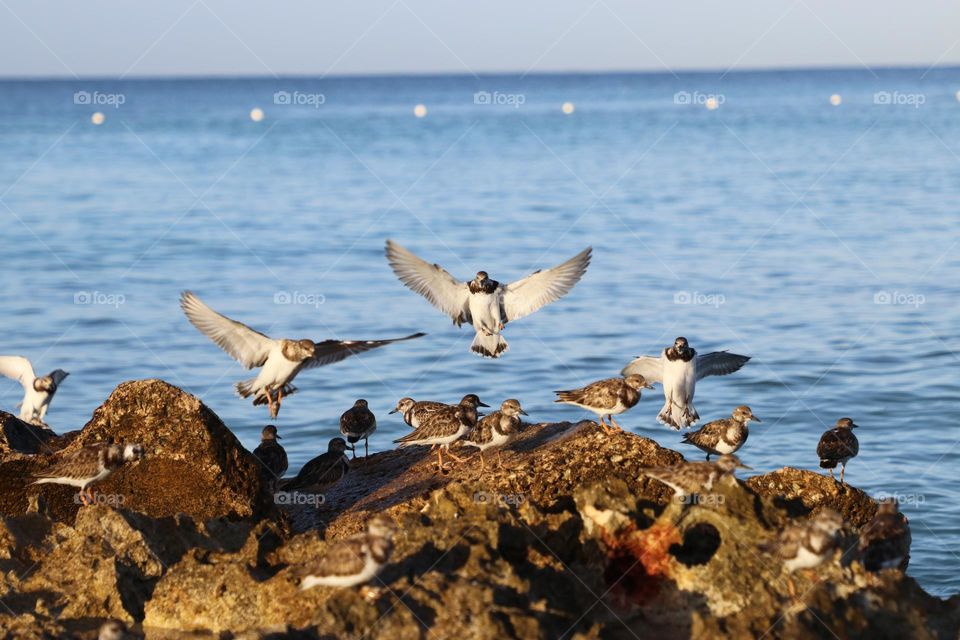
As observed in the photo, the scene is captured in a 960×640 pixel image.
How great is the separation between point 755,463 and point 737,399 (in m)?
4.14

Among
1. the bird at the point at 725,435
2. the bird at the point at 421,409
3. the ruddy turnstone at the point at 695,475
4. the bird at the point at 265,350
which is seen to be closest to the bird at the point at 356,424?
the bird at the point at 421,409

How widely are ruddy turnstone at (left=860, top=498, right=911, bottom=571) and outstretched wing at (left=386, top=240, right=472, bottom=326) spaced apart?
7.17 m

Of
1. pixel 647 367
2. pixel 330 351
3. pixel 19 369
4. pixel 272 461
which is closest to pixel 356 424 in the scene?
pixel 330 351

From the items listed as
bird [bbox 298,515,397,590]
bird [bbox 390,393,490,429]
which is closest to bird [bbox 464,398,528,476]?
bird [bbox 390,393,490,429]

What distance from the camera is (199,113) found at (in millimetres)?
125625

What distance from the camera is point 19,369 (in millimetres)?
19953

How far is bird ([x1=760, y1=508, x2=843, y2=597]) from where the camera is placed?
9.59 meters

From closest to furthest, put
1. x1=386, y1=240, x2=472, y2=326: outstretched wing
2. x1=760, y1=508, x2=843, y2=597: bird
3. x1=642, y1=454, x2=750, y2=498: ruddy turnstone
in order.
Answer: x1=760, y1=508, x2=843, y2=597: bird < x1=642, y1=454, x2=750, y2=498: ruddy turnstone < x1=386, y1=240, x2=472, y2=326: outstretched wing

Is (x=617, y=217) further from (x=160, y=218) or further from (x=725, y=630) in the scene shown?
(x=725, y=630)

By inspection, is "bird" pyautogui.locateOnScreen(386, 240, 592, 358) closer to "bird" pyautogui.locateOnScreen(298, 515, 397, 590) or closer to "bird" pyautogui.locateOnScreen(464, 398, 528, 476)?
"bird" pyautogui.locateOnScreen(464, 398, 528, 476)

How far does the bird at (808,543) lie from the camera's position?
959 centimetres

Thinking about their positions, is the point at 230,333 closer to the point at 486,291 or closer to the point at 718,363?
the point at 486,291

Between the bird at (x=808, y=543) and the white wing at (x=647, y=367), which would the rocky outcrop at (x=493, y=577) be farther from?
the white wing at (x=647, y=367)

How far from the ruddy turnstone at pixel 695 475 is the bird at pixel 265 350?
4016 millimetres
